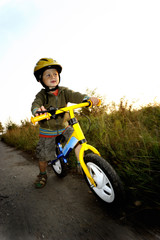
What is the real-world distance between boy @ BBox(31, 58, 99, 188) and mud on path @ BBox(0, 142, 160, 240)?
1.31 ft

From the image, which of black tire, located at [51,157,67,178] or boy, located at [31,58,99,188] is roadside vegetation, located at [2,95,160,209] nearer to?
boy, located at [31,58,99,188]

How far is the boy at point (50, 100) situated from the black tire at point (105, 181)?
2.15ft

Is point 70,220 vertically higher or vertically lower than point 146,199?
lower

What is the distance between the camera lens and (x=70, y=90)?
7.88 ft

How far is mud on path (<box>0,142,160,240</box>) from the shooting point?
46.6 inches

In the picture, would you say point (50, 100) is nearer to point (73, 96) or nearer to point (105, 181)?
point (73, 96)

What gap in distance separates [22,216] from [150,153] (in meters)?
1.65

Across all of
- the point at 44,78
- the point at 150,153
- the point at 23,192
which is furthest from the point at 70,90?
the point at 23,192

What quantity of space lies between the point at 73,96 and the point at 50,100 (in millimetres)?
387

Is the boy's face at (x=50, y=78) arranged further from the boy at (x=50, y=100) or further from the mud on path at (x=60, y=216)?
the mud on path at (x=60, y=216)

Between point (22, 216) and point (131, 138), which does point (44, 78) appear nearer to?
point (131, 138)

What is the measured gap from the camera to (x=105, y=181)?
145 cm

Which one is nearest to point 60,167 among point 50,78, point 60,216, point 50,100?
point 60,216

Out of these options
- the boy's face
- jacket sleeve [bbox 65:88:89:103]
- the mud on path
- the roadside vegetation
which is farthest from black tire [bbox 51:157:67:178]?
the boy's face
